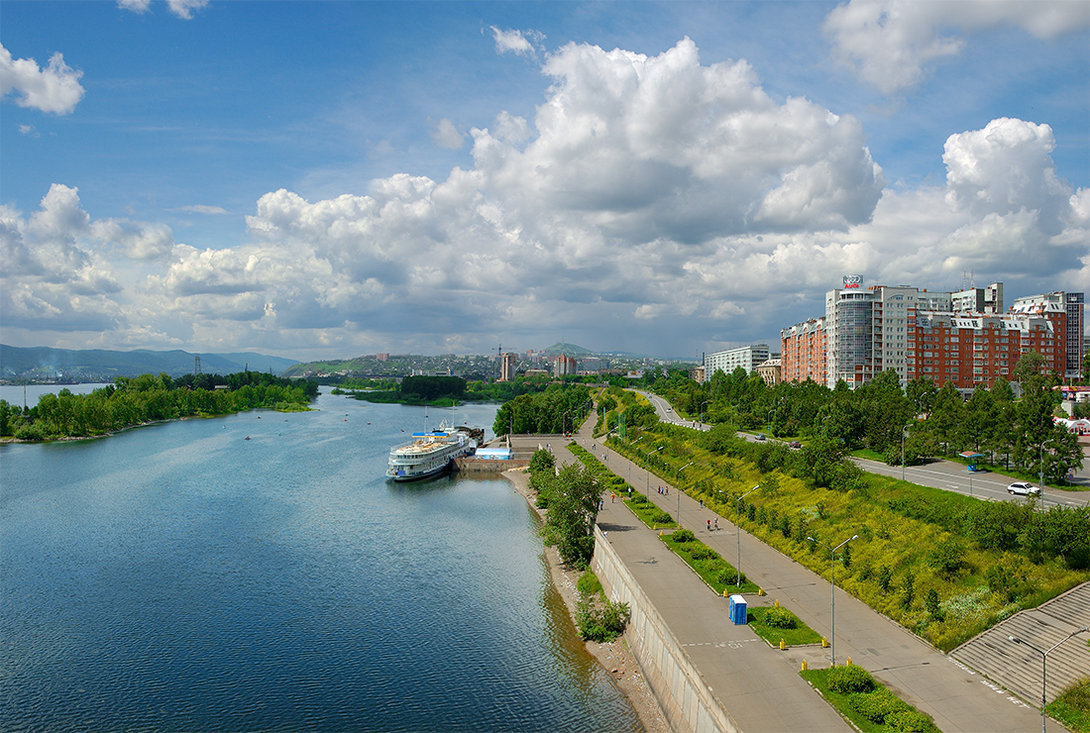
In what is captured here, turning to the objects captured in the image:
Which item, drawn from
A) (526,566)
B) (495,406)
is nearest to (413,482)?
(526,566)

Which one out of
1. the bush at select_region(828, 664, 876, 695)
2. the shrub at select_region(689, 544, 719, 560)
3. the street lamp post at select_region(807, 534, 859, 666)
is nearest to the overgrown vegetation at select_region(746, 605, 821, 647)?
the street lamp post at select_region(807, 534, 859, 666)

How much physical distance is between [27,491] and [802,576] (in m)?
69.4

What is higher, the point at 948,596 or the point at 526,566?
the point at 948,596

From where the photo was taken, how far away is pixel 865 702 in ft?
64.6

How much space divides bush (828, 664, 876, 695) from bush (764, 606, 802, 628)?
4642 mm

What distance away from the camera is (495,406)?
638 ft

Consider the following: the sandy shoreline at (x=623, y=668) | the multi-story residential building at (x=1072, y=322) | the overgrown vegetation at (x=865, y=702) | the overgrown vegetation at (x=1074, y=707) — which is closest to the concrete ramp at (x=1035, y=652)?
the overgrown vegetation at (x=1074, y=707)

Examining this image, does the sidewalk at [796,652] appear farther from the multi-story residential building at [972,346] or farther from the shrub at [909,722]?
the multi-story residential building at [972,346]

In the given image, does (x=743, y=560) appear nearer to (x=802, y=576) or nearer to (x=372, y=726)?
(x=802, y=576)

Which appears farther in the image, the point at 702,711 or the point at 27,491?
the point at 27,491

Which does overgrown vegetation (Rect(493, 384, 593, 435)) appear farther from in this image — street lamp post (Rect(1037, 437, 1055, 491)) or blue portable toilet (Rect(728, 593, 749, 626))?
blue portable toilet (Rect(728, 593, 749, 626))

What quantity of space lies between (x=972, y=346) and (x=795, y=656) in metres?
95.8

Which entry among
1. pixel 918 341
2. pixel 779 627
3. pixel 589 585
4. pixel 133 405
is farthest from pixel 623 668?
pixel 133 405

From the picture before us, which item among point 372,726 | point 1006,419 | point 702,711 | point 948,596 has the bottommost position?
point 372,726
